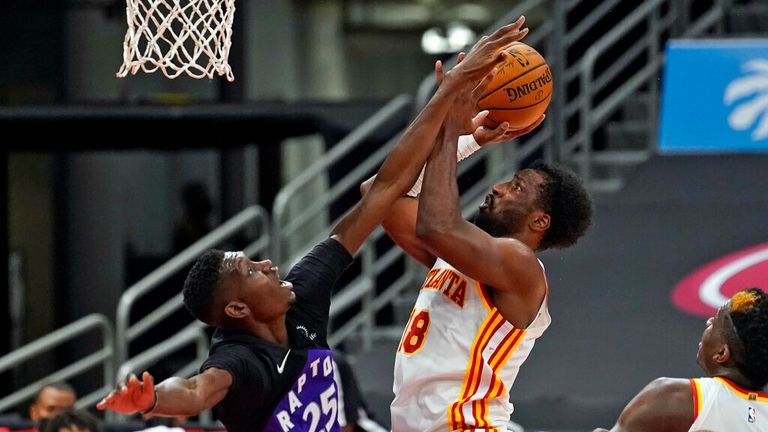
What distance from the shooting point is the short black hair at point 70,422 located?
671 cm

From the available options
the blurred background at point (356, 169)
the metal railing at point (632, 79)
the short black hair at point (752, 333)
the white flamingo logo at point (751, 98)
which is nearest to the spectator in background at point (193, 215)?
the blurred background at point (356, 169)

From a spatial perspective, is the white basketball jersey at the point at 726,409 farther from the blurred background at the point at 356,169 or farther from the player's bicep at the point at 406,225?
the blurred background at the point at 356,169

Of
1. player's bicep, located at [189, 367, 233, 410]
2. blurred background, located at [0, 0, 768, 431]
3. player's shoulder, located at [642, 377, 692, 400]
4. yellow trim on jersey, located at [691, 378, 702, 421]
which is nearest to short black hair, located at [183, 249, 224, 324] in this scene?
player's bicep, located at [189, 367, 233, 410]

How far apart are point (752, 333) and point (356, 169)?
5672mm

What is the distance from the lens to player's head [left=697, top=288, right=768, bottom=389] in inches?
173

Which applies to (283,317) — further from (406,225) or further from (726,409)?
(726,409)

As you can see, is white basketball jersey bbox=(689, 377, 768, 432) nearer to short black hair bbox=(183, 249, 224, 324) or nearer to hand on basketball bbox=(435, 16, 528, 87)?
hand on basketball bbox=(435, 16, 528, 87)

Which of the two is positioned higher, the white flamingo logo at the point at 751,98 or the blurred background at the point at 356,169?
the white flamingo logo at the point at 751,98

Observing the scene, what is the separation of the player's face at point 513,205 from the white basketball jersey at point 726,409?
709mm

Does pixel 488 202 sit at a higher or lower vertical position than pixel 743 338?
higher

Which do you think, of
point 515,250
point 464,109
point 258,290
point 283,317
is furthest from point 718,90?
point 258,290

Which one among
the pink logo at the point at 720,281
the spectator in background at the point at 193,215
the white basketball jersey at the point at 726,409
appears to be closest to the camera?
the white basketball jersey at the point at 726,409

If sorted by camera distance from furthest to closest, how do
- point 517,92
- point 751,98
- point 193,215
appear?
point 193,215 < point 751,98 < point 517,92

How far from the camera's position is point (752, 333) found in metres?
4.38
